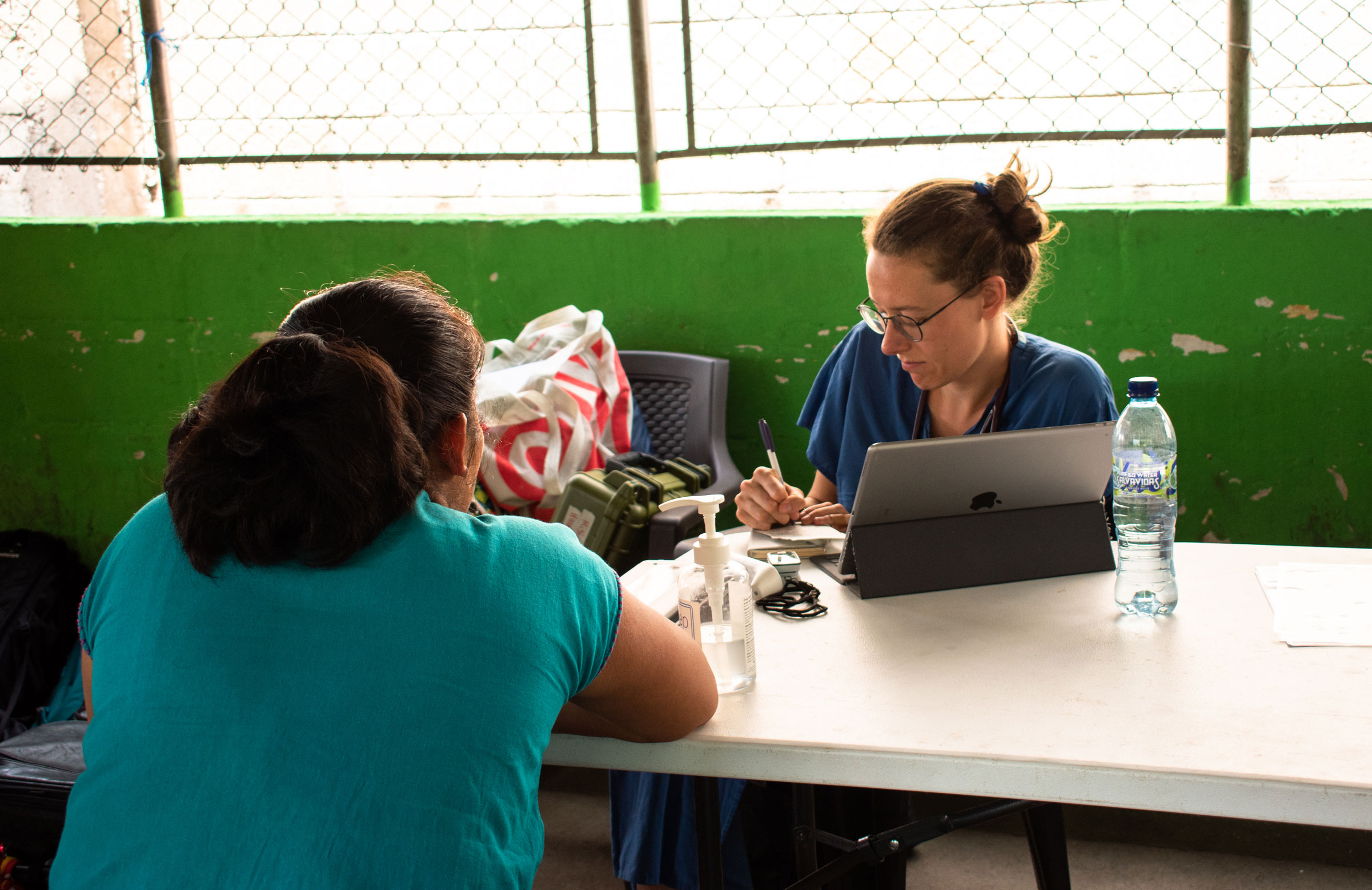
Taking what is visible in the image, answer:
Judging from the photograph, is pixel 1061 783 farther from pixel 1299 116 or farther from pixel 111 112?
pixel 111 112

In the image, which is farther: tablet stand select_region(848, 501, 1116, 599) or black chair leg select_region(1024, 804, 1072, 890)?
black chair leg select_region(1024, 804, 1072, 890)

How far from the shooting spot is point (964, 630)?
1.36m

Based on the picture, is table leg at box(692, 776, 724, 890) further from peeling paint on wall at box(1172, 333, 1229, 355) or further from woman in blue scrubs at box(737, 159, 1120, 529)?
peeling paint on wall at box(1172, 333, 1229, 355)

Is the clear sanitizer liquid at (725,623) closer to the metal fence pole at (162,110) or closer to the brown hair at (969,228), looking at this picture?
the brown hair at (969,228)

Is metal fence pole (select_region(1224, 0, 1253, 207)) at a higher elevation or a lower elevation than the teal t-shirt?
higher

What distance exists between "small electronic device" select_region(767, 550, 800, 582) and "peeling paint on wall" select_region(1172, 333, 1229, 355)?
1443 millimetres

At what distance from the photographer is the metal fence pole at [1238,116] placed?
2562 millimetres

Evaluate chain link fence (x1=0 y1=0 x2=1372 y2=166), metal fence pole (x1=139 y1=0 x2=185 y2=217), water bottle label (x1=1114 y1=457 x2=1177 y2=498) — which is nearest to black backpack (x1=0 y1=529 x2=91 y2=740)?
metal fence pole (x1=139 y1=0 x2=185 y2=217)

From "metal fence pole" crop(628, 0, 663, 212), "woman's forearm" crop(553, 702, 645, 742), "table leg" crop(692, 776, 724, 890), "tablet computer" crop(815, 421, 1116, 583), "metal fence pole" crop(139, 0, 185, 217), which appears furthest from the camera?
"metal fence pole" crop(139, 0, 185, 217)

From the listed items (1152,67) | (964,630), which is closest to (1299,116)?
(1152,67)

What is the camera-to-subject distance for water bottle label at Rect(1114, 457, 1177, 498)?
1461 millimetres

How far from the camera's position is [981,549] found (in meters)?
1.53

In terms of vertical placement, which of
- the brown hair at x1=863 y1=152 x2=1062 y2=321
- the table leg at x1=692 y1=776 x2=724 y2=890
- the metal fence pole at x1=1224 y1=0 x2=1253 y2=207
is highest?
the metal fence pole at x1=1224 y1=0 x2=1253 y2=207

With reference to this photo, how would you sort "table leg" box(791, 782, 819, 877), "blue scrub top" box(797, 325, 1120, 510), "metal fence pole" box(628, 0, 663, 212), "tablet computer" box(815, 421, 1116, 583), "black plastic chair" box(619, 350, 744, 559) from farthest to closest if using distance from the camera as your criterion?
1. "metal fence pole" box(628, 0, 663, 212)
2. "black plastic chair" box(619, 350, 744, 559)
3. "blue scrub top" box(797, 325, 1120, 510)
4. "table leg" box(791, 782, 819, 877)
5. "tablet computer" box(815, 421, 1116, 583)
